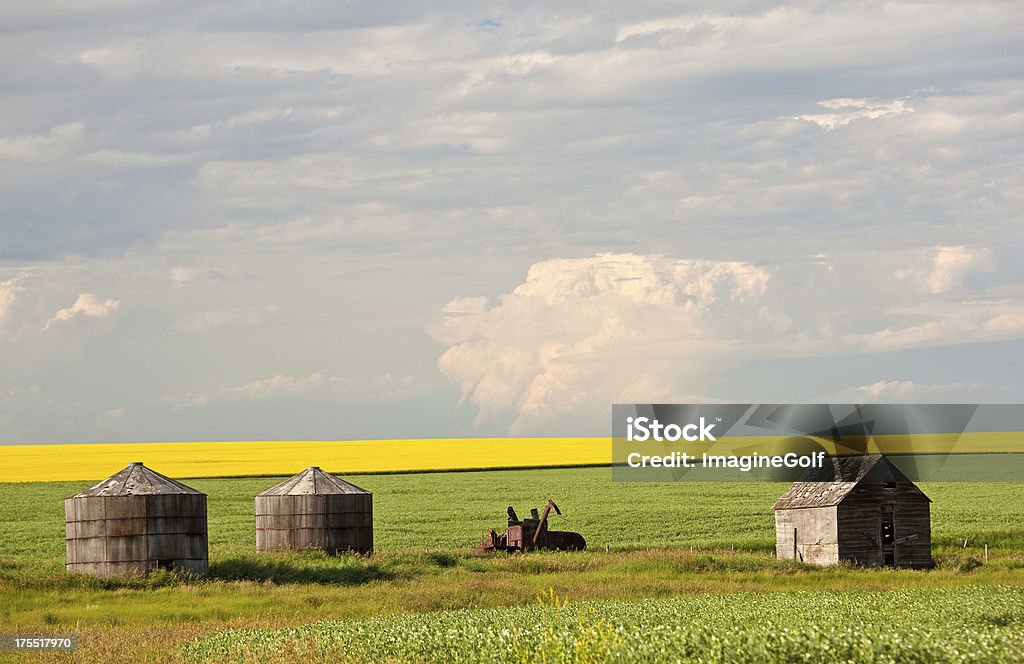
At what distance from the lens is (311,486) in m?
45.1

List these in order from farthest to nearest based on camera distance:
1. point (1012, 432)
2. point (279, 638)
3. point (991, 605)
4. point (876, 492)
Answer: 1. point (1012, 432)
2. point (876, 492)
3. point (991, 605)
4. point (279, 638)

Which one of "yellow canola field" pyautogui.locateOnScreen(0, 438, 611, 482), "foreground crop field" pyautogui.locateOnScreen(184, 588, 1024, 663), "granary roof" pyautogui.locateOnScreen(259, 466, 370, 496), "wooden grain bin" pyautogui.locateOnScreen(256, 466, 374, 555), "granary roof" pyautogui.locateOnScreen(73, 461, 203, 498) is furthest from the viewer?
"yellow canola field" pyautogui.locateOnScreen(0, 438, 611, 482)

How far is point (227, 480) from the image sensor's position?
7675 cm

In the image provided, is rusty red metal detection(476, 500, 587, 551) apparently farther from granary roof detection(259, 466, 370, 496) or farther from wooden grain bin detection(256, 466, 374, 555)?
granary roof detection(259, 466, 370, 496)

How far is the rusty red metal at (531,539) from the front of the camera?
47781 mm

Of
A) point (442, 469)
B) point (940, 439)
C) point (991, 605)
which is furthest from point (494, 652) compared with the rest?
point (940, 439)

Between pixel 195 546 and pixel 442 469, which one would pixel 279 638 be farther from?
pixel 442 469

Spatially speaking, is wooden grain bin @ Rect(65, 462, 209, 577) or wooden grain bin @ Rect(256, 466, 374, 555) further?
wooden grain bin @ Rect(256, 466, 374, 555)

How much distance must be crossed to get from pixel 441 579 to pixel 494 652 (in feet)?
67.1

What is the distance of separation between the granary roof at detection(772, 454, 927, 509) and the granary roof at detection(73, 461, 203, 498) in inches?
971

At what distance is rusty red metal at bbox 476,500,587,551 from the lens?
47.8 m

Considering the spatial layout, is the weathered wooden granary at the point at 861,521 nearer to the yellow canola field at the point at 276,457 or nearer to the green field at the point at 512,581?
the green field at the point at 512,581

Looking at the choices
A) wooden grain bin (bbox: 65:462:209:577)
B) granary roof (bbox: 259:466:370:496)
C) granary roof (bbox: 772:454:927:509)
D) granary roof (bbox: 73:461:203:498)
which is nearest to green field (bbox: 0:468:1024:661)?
wooden grain bin (bbox: 65:462:209:577)

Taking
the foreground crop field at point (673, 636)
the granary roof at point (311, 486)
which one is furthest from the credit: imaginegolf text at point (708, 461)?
the foreground crop field at point (673, 636)
